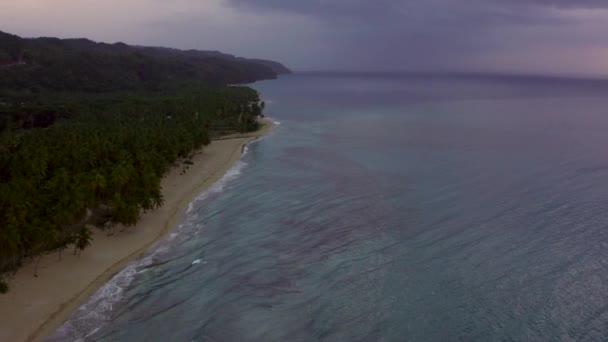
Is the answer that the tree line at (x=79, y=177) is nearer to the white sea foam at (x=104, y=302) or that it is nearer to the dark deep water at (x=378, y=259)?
the white sea foam at (x=104, y=302)

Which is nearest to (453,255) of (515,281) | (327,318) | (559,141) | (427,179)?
(515,281)

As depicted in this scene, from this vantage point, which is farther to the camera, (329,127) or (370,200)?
(329,127)

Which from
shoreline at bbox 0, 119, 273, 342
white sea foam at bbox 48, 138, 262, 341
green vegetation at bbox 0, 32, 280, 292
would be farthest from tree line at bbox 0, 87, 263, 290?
white sea foam at bbox 48, 138, 262, 341

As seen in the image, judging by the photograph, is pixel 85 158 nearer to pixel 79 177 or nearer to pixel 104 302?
pixel 79 177

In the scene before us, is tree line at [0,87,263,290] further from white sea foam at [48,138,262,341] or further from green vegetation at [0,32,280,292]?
white sea foam at [48,138,262,341]

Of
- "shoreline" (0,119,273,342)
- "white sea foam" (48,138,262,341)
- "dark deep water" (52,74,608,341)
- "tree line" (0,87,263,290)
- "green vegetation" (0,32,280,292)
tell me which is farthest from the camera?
"green vegetation" (0,32,280,292)

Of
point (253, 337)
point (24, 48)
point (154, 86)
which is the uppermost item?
point (24, 48)

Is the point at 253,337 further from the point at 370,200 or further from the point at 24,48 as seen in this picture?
the point at 24,48
